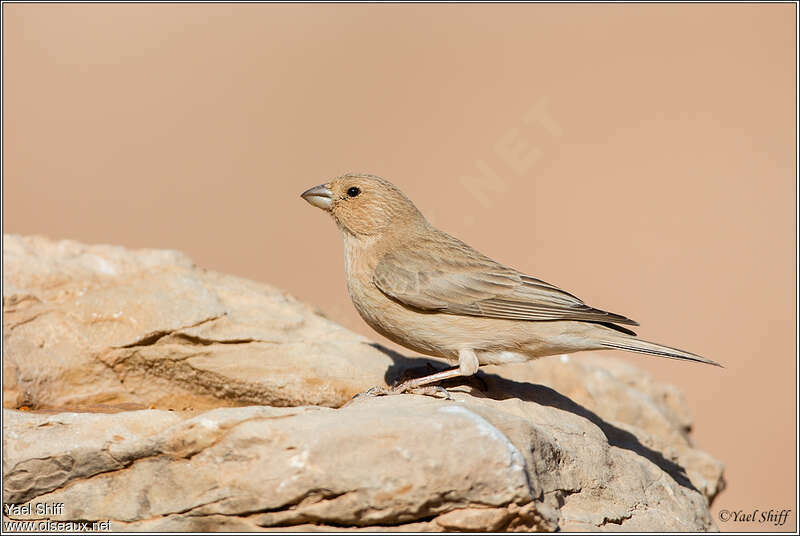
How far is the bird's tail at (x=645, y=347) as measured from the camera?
5.33 m

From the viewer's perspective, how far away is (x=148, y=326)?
623 centimetres

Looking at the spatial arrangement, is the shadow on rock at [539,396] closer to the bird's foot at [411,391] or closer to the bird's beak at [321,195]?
the bird's foot at [411,391]

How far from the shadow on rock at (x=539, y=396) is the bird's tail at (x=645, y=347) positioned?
0.56 metres

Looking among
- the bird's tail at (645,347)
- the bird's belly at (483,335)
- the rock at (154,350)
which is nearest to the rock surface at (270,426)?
the rock at (154,350)

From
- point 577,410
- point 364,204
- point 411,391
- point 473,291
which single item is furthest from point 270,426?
point 364,204

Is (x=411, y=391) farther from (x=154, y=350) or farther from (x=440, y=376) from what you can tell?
(x=154, y=350)

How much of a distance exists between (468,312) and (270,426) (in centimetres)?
206

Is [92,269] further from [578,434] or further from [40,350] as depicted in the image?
[578,434]

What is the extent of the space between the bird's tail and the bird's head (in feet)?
6.24

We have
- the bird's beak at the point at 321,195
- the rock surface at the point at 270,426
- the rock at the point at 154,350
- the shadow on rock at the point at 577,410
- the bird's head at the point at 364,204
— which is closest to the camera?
the rock surface at the point at 270,426

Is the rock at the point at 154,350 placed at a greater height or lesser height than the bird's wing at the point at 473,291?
lesser

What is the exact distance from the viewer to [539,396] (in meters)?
5.97

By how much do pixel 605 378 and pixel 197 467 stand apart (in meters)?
4.50

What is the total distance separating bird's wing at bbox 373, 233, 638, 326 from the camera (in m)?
5.81
